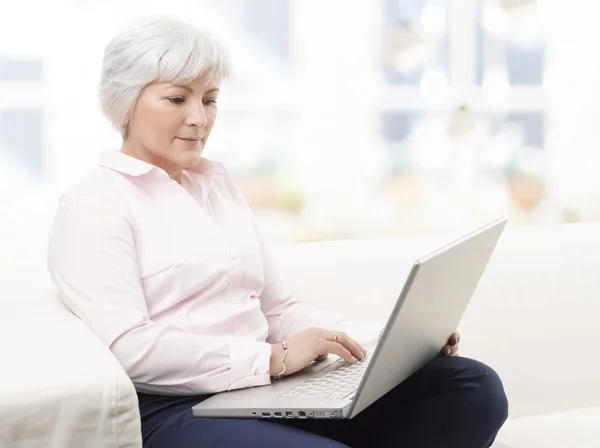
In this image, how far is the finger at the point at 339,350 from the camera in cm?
142

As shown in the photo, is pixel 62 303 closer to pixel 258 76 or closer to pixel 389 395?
pixel 389 395

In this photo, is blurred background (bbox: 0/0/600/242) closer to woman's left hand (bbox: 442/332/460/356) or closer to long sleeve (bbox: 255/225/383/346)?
long sleeve (bbox: 255/225/383/346)

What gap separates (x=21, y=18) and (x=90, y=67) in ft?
1.22

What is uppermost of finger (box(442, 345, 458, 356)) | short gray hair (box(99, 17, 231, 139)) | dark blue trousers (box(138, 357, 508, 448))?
short gray hair (box(99, 17, 231, 139))

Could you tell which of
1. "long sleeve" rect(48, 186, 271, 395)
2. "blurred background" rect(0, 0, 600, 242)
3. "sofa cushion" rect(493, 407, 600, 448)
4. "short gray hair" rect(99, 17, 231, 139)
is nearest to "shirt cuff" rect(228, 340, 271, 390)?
"long sleeve" rect(48, 186, 271, 395)

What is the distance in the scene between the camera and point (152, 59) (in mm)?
1491

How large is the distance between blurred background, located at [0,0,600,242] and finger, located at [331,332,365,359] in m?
2.58

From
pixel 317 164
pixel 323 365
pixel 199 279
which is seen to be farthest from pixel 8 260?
pixel 317 164

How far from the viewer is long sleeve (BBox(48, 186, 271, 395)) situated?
1.33 meters

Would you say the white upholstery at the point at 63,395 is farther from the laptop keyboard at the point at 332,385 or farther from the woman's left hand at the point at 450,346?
the woman's left hand at the point at 450,346

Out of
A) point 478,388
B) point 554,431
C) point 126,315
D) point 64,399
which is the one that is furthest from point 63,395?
point 554,431

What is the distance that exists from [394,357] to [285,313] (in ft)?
1.63

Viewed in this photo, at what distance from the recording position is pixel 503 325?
200 centimetres

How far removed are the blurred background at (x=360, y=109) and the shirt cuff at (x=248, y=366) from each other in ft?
8.50
